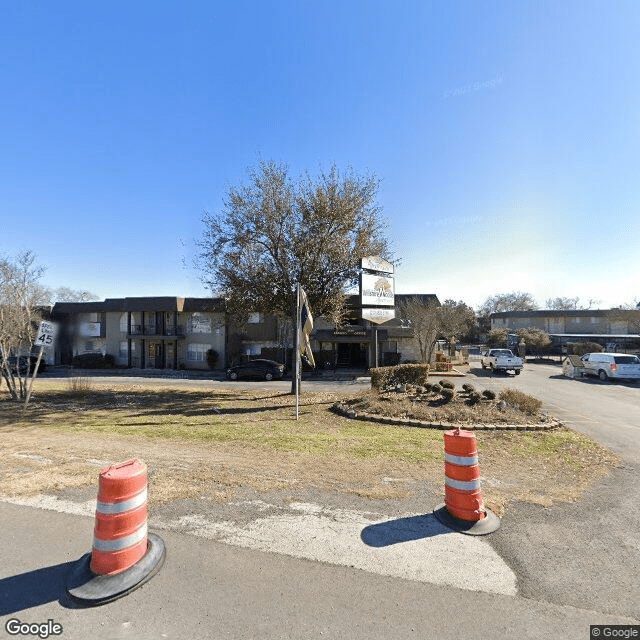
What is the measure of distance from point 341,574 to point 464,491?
1.69 m

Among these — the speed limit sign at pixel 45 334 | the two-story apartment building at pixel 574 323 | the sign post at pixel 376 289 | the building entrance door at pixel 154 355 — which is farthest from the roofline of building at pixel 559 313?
the speed limit sign at pixel 45 334

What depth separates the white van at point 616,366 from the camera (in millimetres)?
20594

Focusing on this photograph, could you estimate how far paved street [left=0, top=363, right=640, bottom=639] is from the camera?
8.06ft

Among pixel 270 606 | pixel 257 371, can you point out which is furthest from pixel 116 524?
pixel 257 371

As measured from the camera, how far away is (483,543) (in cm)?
351

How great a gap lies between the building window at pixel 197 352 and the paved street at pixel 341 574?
2969 centimetres

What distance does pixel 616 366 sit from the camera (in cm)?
2077

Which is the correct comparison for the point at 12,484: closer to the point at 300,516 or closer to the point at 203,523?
the point at 203,523

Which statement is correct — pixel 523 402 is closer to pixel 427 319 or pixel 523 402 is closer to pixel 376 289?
pixel 376 289

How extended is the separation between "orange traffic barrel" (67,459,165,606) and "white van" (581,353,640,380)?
84.5 ft

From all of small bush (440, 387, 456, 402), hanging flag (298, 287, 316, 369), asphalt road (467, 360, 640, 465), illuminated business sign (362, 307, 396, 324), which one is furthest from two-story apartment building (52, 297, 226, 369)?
asphalt road (467, 360, 640, 465)

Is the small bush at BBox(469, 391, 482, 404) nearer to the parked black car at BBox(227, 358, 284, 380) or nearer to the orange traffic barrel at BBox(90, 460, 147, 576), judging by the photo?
the orange traffic barrel at BBox(90, 460, 147, 576)

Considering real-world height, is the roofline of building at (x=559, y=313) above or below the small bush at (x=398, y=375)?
above

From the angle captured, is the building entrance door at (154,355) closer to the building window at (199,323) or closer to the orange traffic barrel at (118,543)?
the building window at (199,323)
